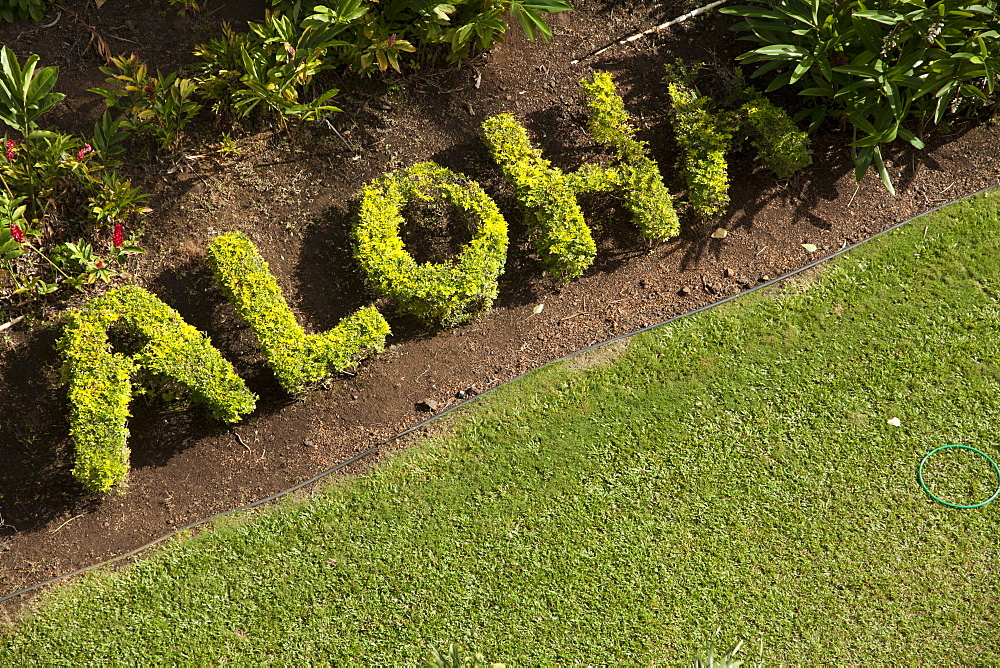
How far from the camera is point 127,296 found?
5340mm

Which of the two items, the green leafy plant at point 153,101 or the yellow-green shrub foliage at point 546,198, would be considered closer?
the green leafy plant at point 153,101

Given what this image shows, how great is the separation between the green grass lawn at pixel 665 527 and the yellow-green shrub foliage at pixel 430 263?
30.6 inches

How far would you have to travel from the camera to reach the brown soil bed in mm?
5453

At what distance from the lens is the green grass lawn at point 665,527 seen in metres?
5.25

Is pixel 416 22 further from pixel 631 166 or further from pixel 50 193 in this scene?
pixel 50 193

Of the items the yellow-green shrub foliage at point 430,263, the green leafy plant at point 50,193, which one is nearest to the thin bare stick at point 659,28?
the yellow-green shrub foliage at point 430,263

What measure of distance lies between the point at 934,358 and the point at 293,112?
4.99 m

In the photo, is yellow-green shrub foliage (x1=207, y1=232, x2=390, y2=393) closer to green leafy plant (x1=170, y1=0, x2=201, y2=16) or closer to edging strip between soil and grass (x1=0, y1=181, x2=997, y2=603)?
edging strip between soil and grass (x1=0, y1=181, x2=997, y2=603)

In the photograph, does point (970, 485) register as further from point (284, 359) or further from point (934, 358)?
point (284, 359)

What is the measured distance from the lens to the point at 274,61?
5.49m

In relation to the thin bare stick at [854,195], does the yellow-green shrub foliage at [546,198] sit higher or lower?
higher

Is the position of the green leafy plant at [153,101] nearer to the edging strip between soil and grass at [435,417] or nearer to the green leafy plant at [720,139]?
the edging strip between soil and grass at [435,417]

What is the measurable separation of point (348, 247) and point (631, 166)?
219cm

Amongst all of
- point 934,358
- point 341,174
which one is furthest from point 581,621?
point 341,174
